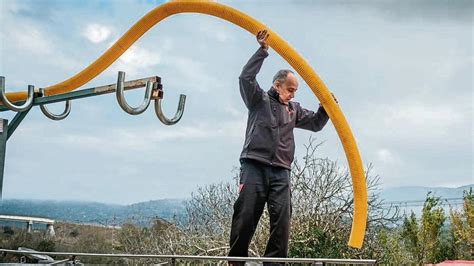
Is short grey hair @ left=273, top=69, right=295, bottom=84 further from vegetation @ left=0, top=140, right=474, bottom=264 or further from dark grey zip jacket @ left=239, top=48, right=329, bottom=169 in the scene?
vegetation @ left=0, top=140, right=474, bottom=264

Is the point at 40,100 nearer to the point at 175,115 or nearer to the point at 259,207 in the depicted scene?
the point at 175,115

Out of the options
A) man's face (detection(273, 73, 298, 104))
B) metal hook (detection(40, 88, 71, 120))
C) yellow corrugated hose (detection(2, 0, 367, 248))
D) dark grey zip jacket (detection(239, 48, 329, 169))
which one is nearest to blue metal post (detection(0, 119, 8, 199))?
metal hook (detection(40, 88, 71, 120))

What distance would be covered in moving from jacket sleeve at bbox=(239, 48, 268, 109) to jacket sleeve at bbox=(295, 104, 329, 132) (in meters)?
0.33

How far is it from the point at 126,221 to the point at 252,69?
6.52 m

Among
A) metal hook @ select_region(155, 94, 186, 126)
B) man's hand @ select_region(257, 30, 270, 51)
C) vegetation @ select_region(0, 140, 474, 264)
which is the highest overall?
man's hand @ select_region(257, 30, 270, 51)

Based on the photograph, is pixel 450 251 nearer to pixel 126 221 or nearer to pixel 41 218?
pixel 126 221

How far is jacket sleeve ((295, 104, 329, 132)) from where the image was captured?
3438 millimetres

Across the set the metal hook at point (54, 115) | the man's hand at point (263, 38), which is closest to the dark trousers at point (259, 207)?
the man's hand at point (263, 38)

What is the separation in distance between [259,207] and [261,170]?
0.19 m

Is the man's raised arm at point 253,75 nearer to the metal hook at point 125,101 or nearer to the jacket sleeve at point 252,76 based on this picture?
the jacket sleeve at point 252,76

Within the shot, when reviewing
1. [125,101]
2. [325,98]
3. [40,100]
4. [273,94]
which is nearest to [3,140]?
[40,100]

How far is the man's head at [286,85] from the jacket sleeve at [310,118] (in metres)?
0.13

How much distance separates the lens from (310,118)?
3461 millimetres

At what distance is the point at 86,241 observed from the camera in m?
8.62
